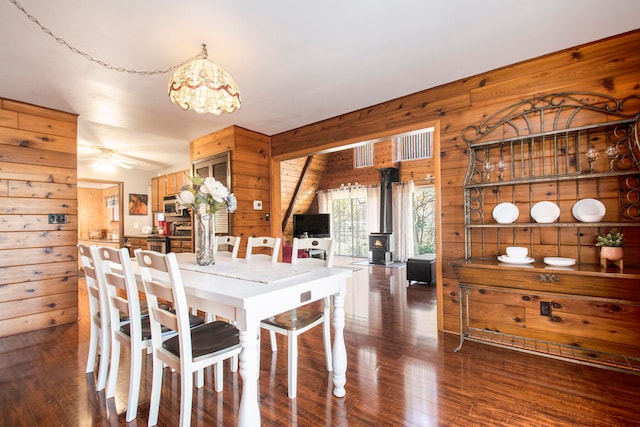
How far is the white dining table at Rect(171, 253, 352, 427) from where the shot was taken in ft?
4.40

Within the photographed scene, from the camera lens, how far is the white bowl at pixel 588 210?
221 centimetres

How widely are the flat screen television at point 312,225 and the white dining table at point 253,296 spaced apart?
19.8 feet

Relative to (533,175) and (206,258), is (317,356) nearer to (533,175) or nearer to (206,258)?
(206,258)

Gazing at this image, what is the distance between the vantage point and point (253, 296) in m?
1.34

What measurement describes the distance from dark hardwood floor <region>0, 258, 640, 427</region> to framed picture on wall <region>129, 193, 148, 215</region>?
4.05 meters

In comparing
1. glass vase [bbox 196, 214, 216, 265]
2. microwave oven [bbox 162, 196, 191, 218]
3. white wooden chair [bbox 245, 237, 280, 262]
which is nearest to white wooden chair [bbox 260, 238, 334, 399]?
white wooden chair [bbox 245, 237, 280, 262]

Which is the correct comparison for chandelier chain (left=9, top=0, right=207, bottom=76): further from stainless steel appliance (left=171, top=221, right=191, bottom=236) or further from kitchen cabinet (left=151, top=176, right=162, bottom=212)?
kitchen cabinet (left=151, top=176, right=162, bottom=212)

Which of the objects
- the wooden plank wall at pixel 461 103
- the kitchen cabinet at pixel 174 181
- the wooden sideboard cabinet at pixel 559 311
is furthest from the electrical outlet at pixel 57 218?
the wooden sideboard cabinet at pixel 559 311

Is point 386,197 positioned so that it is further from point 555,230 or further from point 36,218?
point 36,218

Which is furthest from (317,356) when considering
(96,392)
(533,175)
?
(533,175)

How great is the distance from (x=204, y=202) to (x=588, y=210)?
297 centimetres

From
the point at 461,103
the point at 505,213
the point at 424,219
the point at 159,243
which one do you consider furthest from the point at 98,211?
the point at 505,213

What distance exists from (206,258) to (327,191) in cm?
712

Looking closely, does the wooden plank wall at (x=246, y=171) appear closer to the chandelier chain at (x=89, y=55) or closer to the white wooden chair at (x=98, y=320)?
the chandelier chain at (x=89, y=55)
